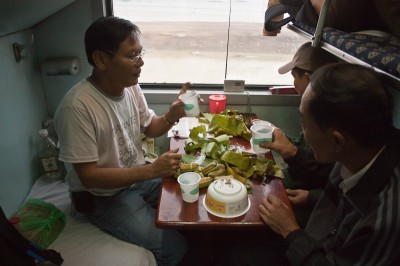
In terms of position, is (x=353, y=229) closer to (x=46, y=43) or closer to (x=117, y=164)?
(x=117, y=164)

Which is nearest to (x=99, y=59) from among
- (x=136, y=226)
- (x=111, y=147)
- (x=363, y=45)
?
(x=111, y=147)

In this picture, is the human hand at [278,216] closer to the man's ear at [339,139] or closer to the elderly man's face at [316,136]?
the elderly man's face at [316,136]

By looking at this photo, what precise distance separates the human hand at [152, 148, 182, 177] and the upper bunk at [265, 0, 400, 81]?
38.1 inches

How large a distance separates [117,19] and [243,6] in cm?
160

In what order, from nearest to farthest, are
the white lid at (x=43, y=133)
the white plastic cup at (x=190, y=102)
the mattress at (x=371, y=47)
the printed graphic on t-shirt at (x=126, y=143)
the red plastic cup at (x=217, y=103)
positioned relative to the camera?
the mattress at (x=371, y=47), the printed graphic on t-shirt at (x=126, y=143), the white plastic cup at (x=190, y=102), the white lid at (x=43, y=133), the red plastic cup at (x=217, y=103)

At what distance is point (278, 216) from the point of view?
4.20 feet

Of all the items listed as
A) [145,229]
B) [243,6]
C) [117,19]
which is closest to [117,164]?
[145,229]

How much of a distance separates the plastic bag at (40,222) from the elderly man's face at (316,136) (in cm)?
166

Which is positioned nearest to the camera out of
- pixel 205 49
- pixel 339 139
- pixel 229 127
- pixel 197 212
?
pixel 339 139

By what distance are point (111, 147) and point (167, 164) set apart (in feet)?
1.28

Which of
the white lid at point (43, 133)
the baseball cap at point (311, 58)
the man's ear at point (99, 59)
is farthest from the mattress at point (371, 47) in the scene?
the white lid at point (43, 133)

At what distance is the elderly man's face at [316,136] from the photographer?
1.07m

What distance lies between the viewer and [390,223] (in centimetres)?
88

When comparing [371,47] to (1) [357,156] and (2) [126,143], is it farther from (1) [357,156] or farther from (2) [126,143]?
(2) [126,143]
